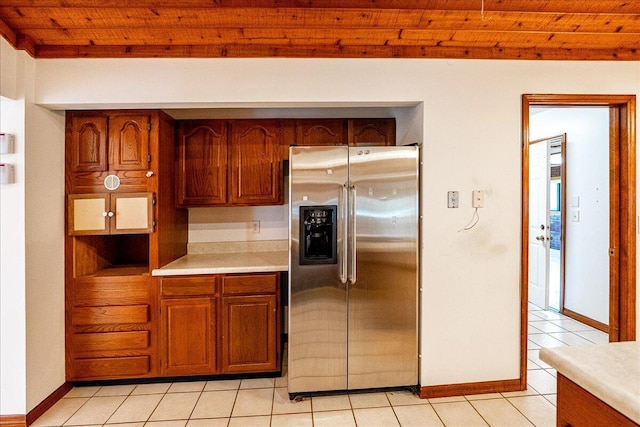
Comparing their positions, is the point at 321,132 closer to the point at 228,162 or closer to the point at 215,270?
the point at 228,162

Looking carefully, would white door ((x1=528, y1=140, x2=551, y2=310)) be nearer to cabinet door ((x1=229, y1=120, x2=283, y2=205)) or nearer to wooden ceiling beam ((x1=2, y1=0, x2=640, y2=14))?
wooden ceiling beam ((x1=2, y1=0, x2=640, y2=14))

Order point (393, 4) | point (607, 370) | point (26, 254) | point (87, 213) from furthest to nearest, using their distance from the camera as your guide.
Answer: point (87, 213), point (26, 254), point (393, 4), point (607, 370)

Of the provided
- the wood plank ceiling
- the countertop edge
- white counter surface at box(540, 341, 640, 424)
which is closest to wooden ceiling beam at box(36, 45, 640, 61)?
the wood plank ceiling

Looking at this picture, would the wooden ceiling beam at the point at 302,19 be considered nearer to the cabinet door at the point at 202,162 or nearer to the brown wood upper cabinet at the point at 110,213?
the cabinet door at the point at 202,162

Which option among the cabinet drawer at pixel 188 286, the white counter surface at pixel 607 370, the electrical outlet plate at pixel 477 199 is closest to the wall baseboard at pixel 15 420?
the cabinet drawer at pixel 188 286

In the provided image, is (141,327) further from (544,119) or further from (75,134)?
(544,119)

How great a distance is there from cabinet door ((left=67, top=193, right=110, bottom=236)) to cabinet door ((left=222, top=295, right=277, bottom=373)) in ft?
3.55

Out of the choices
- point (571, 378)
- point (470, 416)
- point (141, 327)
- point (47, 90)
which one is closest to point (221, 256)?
point (141, 327)

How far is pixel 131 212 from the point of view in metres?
2.60

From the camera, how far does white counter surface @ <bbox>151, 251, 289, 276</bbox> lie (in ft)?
8.55

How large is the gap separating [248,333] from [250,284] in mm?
376

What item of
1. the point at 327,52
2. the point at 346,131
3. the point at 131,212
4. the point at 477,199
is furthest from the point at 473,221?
the point at 131,212

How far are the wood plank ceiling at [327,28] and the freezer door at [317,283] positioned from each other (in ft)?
2.47

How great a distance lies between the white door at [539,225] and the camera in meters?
4.17
